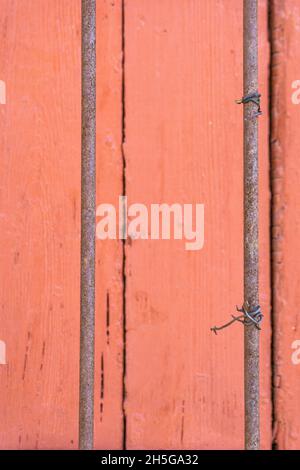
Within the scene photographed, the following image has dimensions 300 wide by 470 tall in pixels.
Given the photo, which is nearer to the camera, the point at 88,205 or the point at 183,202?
the point at 88,205

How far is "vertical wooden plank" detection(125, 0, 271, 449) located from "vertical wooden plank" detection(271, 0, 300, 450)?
0.02m

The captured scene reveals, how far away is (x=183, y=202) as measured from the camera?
111 centimetres

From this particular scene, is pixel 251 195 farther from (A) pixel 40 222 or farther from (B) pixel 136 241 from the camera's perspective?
(A) pixel 40 222

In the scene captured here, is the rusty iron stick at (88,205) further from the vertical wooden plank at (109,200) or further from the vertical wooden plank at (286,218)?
the vertical wooden plank at (286,218)

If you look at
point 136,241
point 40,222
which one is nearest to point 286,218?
point 136,241

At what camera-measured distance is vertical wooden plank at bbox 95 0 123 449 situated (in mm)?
1097

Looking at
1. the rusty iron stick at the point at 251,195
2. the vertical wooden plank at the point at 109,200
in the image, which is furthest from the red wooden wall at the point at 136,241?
the rusty iron stick at the point at 251,195

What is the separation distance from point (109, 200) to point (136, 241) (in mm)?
109

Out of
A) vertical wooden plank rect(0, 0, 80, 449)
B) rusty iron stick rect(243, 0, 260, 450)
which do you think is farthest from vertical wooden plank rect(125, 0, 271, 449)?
rusty iron stick rect(243, 0, 260, 450)

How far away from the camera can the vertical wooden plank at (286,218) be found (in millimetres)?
1099

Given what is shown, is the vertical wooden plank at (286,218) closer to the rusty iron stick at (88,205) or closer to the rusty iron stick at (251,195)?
the rusty iron stick at (251,195)

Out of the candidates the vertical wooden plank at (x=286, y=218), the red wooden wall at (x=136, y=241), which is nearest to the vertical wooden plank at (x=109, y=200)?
the red wooden wall at (x=136, y=241)

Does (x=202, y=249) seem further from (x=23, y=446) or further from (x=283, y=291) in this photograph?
(x=23, y=446)

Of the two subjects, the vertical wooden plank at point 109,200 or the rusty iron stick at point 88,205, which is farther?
the vertical wooden plank at point 109,200
